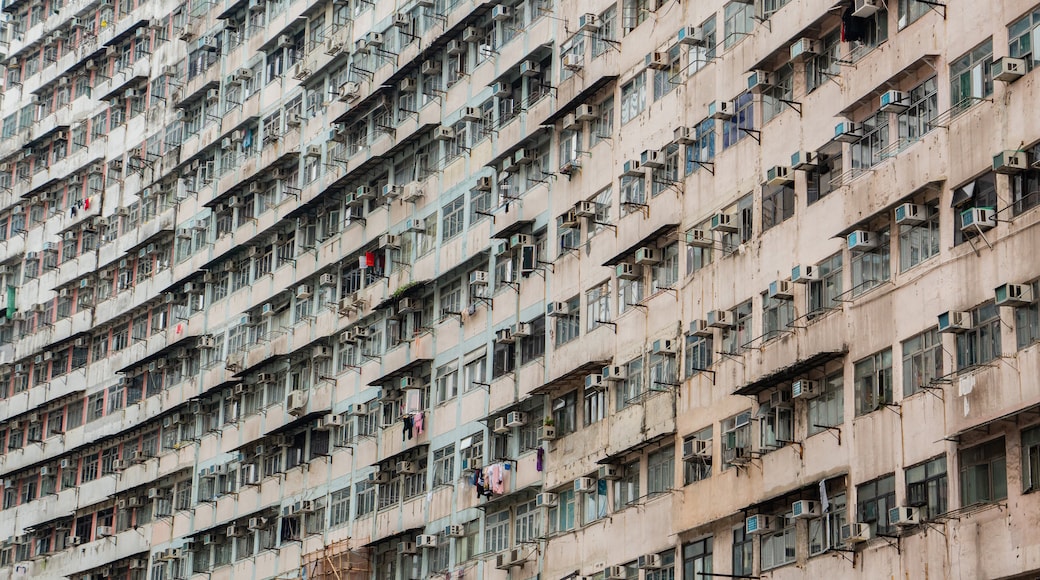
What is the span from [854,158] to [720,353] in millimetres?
4209

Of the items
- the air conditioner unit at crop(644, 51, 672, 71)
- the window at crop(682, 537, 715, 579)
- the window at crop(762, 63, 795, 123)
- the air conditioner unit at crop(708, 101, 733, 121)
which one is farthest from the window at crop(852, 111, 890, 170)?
the window at crop(682, 537, 715, 579)

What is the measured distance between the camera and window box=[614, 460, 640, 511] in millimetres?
33719

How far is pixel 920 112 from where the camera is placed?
28.1 metres

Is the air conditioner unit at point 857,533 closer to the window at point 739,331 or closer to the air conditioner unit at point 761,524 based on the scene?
the air conditioner unit at point 761,524

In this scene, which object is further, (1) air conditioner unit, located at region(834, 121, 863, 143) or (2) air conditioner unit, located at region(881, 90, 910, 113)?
(1) air conditioner unit, located at region(834, 121, 863, 143)

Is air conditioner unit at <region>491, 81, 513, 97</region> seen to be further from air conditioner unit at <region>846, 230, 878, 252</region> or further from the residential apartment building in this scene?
air conditioner unit at <region>846, 230, 878, 252</region>

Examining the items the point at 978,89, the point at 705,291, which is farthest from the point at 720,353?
the point at 978,89

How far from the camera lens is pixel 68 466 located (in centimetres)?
5409

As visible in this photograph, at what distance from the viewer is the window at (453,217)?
40031 mm

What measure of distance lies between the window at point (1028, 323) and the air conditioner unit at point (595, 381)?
10539mm

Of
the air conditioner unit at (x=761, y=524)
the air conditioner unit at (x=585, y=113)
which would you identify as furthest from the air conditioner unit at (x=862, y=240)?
the air conditioner unit at (x=585, y=113)

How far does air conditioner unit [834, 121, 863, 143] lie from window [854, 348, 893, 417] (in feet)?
11.5

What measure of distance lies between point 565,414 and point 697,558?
16.9 ft

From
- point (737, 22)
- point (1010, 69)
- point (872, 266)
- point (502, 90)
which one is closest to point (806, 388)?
point (872, 266)
